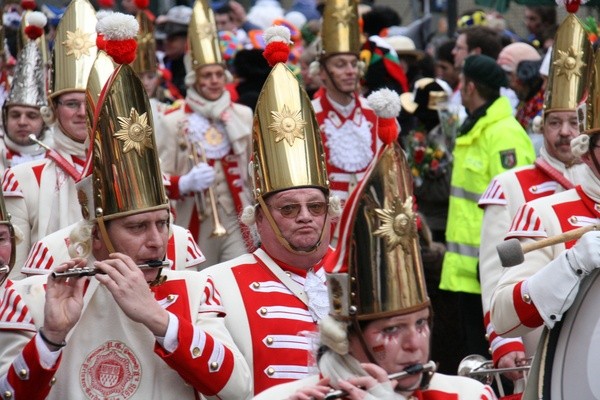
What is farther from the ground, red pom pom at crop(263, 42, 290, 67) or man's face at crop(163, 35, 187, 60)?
man's face at crop(163, 35, 187, 60)

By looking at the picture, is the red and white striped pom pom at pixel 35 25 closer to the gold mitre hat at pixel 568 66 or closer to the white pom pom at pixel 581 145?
the gold mitre hat at pixel 568 66

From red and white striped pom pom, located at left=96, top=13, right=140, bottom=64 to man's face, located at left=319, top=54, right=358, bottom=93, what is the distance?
5101 mm

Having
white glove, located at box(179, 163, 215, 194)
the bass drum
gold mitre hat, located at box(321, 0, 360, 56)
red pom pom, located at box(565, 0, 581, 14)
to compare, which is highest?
gold mitre hat, located at box(321, 0, 360, 56)

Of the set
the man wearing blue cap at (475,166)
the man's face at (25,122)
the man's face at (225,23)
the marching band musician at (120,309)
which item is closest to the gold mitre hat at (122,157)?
the marching band musician at (120,309)

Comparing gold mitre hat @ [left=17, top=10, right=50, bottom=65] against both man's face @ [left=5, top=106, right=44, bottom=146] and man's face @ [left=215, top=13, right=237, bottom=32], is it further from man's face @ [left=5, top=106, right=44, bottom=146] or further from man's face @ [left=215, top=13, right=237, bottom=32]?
man's face @ [left=215, top=13, right=237, bottom=32]

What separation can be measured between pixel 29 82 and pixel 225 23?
5.98m

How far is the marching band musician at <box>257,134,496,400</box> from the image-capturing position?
4582 millimetres

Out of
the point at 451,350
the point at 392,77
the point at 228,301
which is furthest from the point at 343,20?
the point at 228,301

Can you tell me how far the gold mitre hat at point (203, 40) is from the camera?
11.2m

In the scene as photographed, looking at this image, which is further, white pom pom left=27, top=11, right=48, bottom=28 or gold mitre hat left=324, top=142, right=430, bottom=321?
white pom pom left=27, top=11, right=48, bottom=28

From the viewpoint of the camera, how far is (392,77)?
1252cm

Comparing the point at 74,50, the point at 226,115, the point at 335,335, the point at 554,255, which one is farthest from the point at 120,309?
the point at 226,115

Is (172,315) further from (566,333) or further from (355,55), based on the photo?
(355,55)

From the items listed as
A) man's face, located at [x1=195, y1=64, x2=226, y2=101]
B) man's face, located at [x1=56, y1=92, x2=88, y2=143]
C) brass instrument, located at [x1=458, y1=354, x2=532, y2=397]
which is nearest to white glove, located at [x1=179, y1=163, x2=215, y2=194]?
man's face, located at [x1=195, y1=64, x2=226, y2=101]
